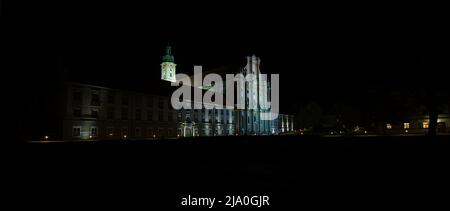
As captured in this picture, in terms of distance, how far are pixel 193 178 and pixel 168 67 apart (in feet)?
268

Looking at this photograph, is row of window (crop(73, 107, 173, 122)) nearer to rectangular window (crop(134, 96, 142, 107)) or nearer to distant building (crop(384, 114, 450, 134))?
rectangular window (crop(134, 96, 142, 107))

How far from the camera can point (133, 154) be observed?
1467cm

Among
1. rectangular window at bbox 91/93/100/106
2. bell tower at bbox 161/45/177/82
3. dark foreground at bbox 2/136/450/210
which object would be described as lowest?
A: dark foreground at bbox 2/136/450/210

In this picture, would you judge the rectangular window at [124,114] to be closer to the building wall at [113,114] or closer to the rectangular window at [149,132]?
the building wall at [113,114]

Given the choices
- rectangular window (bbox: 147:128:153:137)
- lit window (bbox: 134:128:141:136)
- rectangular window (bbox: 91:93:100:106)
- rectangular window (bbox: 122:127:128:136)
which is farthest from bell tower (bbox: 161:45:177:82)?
rectangular window (bbox: 91:93:100:106)

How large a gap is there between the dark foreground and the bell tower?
74.6 metres

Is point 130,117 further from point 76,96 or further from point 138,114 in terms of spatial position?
point 76,96

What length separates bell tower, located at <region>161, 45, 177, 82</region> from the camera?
294 ft

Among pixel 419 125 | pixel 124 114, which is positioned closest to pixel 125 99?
pixel 124 114

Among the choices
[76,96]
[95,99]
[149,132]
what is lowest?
[149,132]

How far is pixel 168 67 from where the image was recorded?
89938 millimetres
